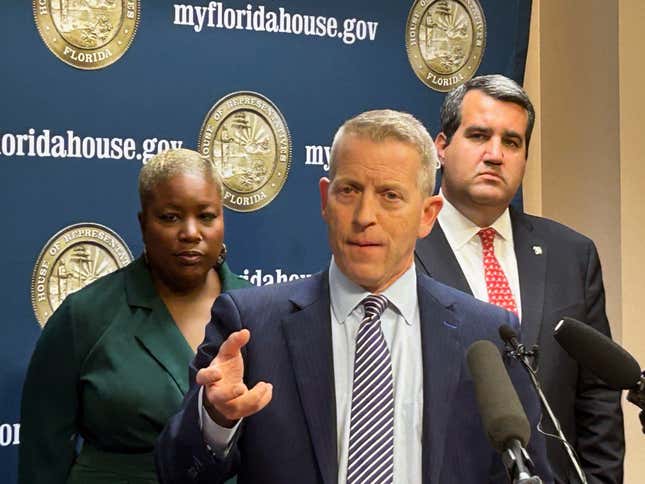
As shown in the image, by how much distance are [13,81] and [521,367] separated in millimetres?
1903

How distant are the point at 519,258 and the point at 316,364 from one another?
1218 mm

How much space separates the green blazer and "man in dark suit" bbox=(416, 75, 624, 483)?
75 centimetres

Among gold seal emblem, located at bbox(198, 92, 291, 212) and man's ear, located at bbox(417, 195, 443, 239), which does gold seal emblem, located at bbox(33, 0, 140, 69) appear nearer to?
gold seal emblem, located at bbox(198, 92, 291, 212)

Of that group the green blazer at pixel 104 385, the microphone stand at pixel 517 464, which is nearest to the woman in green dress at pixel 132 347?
the green blazer at pixel 104 385

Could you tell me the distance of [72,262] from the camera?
3303mm

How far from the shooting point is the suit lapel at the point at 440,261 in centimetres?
291

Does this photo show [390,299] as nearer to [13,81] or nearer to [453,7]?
[13,81]

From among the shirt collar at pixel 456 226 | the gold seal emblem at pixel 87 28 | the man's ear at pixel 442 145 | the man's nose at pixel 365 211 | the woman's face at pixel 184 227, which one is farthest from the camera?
the gold seal emblem at pixel 87 28

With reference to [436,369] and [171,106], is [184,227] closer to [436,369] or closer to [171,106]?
[171,106]

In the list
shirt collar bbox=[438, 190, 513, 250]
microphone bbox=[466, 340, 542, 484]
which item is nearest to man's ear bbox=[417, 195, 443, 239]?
microphone bbox=[466, 340, 542, 484]

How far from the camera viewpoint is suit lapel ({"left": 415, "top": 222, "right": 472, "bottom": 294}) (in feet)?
9.55

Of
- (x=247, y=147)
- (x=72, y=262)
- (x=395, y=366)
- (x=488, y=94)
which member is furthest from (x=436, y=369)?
(x=247, y=147)

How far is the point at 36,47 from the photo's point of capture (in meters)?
3.25

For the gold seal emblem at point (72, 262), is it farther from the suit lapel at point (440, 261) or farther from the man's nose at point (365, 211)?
the man's nose at point (365, 211)
